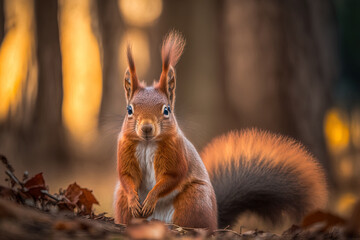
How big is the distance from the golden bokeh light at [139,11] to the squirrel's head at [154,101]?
9.73 ft

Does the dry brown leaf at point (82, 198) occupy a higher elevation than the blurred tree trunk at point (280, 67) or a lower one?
lower

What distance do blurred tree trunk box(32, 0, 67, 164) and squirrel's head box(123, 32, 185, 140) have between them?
344 cm

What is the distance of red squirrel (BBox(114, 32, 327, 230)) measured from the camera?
4.13 ft

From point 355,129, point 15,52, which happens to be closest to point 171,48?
point 15,52

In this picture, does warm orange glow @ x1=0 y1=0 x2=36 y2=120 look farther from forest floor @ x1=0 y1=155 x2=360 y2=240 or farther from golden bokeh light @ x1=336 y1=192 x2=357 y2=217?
golden bokeh light @ x1=336 y1=192 x2=357 y2=217

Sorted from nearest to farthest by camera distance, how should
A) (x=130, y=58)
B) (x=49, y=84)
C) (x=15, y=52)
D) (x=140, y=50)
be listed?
1. (x=130, y=58)
2. (x=140, y=50)
3. (x=15, y=52)
4. (x=49, y=84)

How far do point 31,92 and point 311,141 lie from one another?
9.81 ft

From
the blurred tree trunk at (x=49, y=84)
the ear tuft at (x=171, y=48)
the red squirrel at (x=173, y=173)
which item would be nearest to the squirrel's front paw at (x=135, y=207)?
the red squirrel at (x=173, y=173)

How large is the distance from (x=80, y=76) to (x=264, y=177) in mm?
3271

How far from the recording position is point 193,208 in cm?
130

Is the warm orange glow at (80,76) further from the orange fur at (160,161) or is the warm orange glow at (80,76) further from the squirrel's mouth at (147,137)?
the squirrel's mouth at (147,137)

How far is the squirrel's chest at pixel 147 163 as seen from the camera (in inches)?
50.4

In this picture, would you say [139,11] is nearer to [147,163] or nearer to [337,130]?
[337,130]

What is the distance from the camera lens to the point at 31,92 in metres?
4.51
